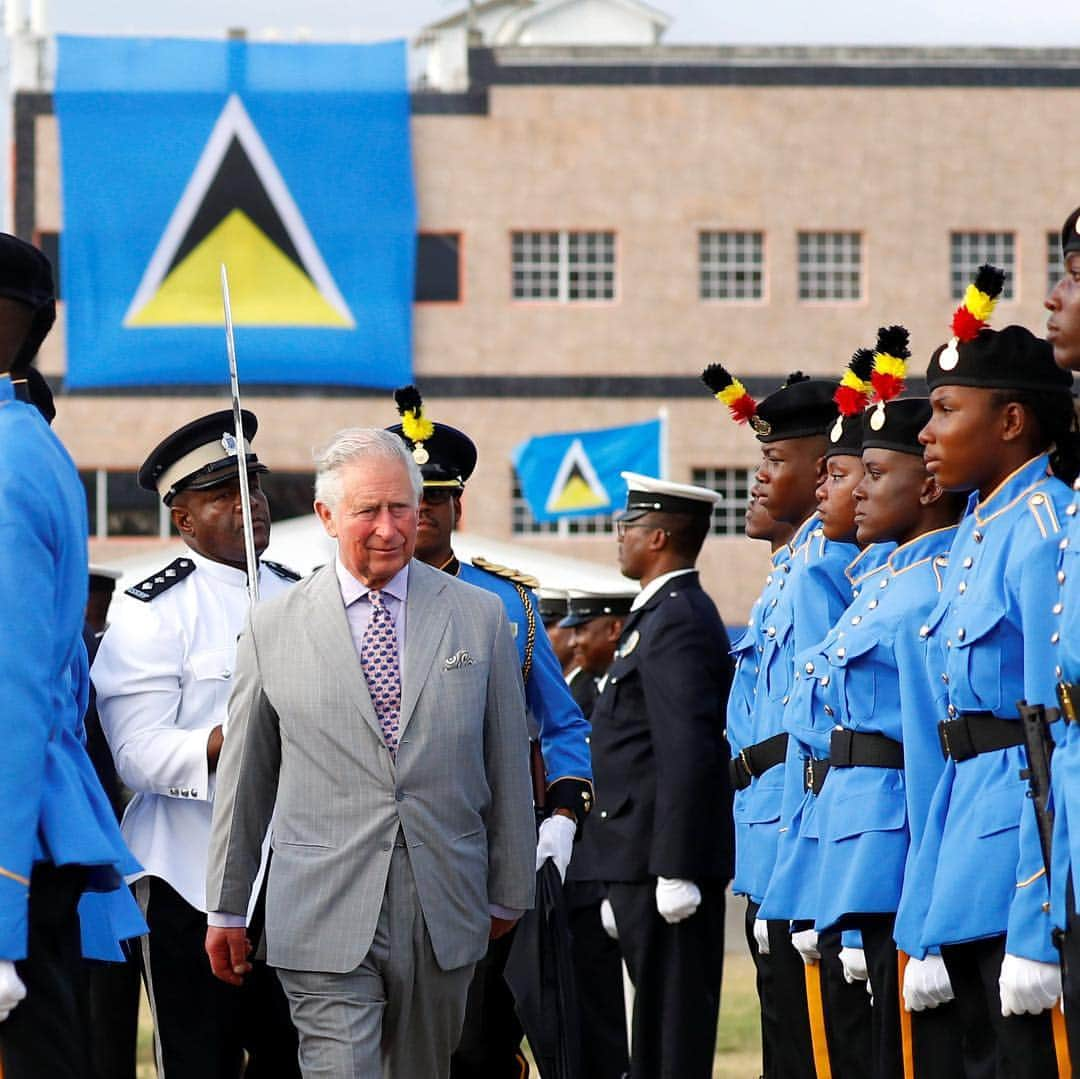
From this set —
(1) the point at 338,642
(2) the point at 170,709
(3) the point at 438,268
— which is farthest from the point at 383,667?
(3) the point at 438,268

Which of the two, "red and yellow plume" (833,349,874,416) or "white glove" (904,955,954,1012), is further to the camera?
"red and yellow plume" (833,349,874,416)

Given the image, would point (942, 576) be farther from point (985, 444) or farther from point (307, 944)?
point (307, 944)

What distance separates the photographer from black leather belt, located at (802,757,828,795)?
6895 mm

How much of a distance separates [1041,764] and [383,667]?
170 centimetres

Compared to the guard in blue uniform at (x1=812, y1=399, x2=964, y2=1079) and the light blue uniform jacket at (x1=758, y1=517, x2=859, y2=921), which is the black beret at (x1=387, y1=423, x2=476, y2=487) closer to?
the light blue uniform jacket at (x1=758, y1=517, x2=859, y2=921)

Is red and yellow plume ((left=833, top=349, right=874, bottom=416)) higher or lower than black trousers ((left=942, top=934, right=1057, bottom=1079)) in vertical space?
higher

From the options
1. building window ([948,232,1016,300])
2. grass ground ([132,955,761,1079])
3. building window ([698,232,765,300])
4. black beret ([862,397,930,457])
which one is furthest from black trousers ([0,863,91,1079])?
building window ([948,232,1016,300])

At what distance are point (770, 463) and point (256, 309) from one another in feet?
81.5

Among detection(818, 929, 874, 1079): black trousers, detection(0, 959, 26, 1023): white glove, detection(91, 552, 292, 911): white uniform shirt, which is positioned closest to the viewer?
detection(0, 959, 26, 1023): white glove

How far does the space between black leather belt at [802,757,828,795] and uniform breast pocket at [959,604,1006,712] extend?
5.29ft

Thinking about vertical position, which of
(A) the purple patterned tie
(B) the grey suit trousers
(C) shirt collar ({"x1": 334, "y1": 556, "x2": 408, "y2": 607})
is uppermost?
(C) shirt collar ({"x1": 334, "y1": 556, "x2": 408, "y2": 607})

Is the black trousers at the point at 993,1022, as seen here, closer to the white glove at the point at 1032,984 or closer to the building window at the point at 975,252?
the white glove at the point at 1032,984

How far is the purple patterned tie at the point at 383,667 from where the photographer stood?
549cm

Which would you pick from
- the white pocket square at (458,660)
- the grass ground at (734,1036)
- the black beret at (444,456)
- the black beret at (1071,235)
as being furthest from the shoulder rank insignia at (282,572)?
the grass ground at (734,1036)
